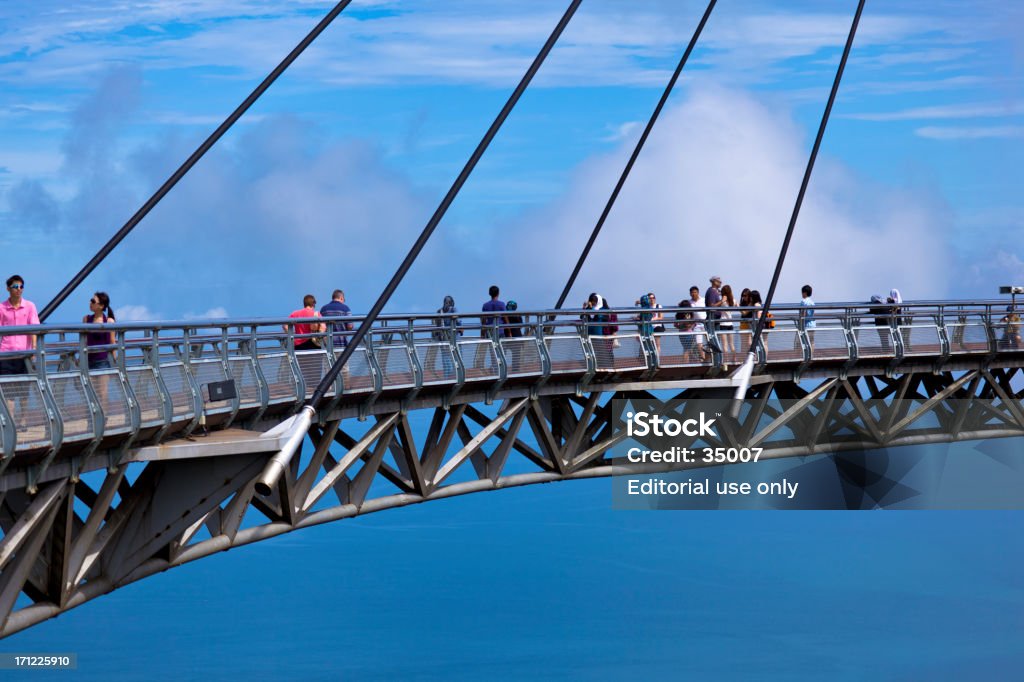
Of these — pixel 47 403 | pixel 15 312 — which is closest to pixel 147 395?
pixel 15 312

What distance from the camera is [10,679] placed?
17488 centimetres

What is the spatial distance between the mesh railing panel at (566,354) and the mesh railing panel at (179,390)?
10.9 meters

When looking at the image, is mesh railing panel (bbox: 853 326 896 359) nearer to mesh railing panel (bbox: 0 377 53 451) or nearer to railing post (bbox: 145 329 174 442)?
railing post (bbox: 145 329 174 442)

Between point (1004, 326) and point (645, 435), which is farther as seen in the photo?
point (1004, 326)

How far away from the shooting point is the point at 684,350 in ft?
110

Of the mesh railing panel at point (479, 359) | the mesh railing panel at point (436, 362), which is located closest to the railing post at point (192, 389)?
the mesh railing panel at point (436, 362)

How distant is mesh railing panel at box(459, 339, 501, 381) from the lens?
28.8 meters

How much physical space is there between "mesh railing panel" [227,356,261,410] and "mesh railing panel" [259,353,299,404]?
0.21m

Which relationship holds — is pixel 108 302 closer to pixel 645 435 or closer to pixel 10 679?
pixel 645 435

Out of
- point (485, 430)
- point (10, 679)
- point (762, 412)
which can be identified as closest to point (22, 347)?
point (485, 430)

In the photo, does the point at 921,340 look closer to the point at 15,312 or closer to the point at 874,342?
the point at 874,342

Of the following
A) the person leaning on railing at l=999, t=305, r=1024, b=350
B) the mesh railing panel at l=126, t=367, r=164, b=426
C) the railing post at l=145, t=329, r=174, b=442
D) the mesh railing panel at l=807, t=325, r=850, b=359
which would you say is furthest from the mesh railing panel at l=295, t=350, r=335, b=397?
the person leaning on railing at l=999, t=305, r=1024, b=350

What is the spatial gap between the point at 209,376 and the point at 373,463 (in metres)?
6.37

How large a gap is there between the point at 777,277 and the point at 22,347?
1775 cm
